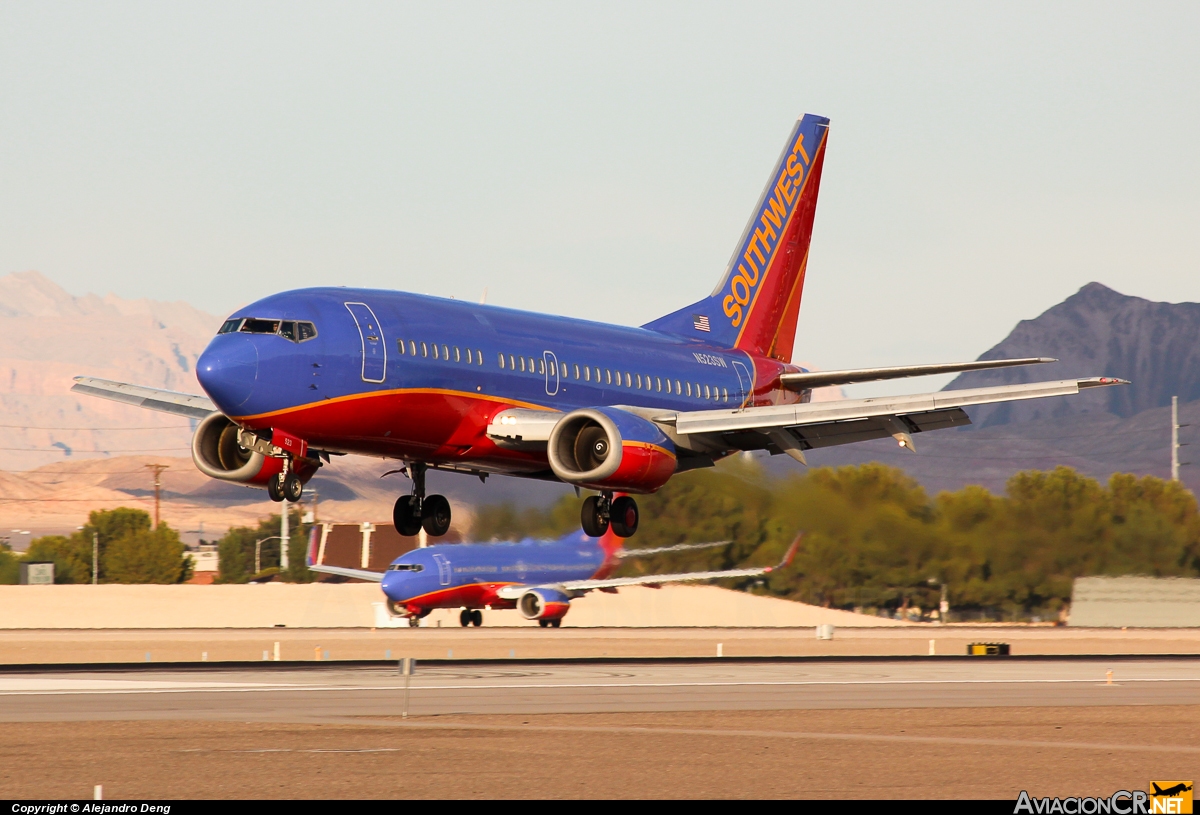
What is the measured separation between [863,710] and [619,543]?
175 feet

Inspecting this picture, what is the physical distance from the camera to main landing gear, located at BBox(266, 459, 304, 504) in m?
34.2

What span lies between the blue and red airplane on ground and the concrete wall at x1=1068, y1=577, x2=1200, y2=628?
1262 inches

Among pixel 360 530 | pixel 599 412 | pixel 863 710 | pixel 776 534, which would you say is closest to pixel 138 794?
pixel 599 412

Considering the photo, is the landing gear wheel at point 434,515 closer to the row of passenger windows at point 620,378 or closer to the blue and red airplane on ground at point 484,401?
the blue and red airplane on ground at point 484,401

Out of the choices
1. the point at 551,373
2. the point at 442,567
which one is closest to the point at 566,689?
the point at 551,373

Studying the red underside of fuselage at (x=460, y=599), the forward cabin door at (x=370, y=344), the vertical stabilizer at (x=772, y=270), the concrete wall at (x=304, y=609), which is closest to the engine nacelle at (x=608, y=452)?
the forward cabin door at (x=370, y=344)

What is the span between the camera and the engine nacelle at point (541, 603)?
88812mm

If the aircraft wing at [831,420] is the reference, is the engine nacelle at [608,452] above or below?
below

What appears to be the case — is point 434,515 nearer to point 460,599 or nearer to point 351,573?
point 460,599

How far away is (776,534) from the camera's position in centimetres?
7544

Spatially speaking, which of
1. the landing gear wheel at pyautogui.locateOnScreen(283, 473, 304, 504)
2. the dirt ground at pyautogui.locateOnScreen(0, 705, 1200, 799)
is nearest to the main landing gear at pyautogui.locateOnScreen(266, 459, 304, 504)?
the landing gear wheel at pyautogui.locateOnScreen(283, 473, 304, 504)

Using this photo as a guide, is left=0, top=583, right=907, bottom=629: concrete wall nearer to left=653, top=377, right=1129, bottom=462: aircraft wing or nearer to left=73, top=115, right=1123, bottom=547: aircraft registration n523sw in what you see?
left=73, top=115, right=1123, bottom=547: aircraft registration n523sw

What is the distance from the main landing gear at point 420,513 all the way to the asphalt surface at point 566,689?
4.33 meters

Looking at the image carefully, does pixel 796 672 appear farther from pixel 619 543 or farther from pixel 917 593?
pixel 619 543
